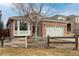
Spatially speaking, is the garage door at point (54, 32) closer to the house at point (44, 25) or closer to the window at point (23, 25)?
the house at point (44, 25)

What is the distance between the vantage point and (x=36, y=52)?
8.02 metres

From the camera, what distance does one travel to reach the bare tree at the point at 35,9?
8.04m

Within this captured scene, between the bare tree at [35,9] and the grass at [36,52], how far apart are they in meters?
0.41

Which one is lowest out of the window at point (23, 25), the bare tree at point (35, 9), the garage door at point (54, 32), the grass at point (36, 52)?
the grass at point (36, 52)

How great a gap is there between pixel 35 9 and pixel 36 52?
622mm

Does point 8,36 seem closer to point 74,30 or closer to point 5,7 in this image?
point 5,7

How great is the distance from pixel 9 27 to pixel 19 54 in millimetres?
415

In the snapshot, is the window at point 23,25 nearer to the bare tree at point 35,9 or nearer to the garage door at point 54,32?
the bare tree at point 35,9

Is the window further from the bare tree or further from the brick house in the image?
the bare tree

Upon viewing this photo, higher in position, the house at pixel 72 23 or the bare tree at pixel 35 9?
the bare tree at pixel 35 9

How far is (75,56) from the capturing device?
8.02 metres

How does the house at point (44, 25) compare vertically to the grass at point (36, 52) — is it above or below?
above

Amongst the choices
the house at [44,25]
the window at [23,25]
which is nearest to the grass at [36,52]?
the house at [44,25]

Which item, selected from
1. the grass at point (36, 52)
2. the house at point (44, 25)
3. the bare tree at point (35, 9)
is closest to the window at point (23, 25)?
the house at point (44, 25)
